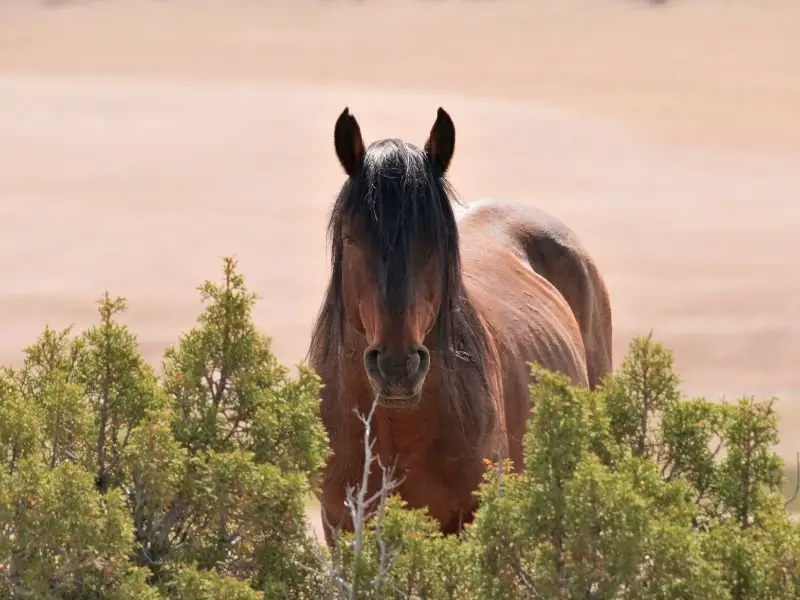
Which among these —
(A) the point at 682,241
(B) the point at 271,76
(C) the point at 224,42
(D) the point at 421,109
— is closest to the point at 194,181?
(D) the point at 421,109

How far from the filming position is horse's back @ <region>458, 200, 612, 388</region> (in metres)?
7.28

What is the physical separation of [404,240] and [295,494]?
4.32 ft

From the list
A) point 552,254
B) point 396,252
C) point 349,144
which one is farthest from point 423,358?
point 552,254

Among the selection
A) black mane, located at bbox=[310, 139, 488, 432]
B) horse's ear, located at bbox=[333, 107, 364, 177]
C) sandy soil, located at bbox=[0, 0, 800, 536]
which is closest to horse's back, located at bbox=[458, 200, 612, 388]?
black mane, located at bbox=[310, 139, 488, 432]

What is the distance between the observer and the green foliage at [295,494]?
3.07 m

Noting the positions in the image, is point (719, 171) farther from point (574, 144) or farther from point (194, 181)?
point (194, 181)

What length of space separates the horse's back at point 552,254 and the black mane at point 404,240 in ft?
6.93

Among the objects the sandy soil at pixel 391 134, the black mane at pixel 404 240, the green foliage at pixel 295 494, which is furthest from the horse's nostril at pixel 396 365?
the sandy soil at pixel 391 134

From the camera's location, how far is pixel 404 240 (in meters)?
4.51

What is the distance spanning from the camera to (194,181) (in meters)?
28.2

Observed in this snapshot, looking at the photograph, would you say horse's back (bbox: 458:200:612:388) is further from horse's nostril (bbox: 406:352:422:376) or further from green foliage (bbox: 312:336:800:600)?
green foliage (bbox: 312:336:800:600)

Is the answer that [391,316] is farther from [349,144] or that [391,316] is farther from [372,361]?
[349,144]

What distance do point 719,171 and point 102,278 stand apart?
13.4 meters

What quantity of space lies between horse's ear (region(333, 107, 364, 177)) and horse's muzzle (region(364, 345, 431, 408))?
74 centimetres
